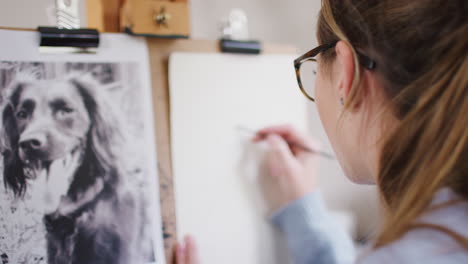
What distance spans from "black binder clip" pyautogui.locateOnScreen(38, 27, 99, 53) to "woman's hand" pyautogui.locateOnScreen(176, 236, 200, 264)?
0.33 meters

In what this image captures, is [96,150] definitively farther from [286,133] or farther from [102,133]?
[286,133]

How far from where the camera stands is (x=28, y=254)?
54 centimetres

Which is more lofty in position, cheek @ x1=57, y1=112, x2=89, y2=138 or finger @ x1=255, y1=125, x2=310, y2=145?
cheek @ x1=57, y1=112, x2=89, y2=138

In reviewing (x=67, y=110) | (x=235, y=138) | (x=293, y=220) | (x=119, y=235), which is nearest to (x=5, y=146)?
(x=67, y=110)

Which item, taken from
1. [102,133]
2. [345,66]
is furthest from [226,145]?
[345,66]

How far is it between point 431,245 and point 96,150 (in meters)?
0.45

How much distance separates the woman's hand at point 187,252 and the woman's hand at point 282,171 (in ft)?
0.60

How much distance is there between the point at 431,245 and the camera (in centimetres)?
34

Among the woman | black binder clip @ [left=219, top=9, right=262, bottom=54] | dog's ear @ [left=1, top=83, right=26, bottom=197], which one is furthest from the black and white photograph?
the woman

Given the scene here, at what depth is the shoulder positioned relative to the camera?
1.09 ft

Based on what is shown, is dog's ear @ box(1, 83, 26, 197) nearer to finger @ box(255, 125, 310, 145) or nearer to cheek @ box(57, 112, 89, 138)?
cheek @ box(57, 112, 89, 138)

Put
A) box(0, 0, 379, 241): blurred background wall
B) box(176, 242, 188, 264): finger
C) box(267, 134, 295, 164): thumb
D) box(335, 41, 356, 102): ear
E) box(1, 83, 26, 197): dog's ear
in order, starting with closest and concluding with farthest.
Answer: box(335, 41, 356, 102): ear → box(1, 83, 26, 197): dog's ear → box(176, 242, 188, 264): finger → box(267, 134, 295, 164): thumb → box(0, 0, 379, 241): blurred background wall

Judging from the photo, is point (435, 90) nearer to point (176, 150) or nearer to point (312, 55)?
point (312, 55)

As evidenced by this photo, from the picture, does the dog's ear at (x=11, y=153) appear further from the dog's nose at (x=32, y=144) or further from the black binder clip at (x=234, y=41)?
the black binder clip at (x=234, y=41)
